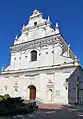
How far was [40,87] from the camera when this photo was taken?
95.8 feet

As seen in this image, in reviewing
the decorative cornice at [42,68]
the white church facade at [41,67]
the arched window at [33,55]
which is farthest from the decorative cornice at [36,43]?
the decorative cornice at [42,68]

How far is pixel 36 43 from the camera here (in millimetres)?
31672

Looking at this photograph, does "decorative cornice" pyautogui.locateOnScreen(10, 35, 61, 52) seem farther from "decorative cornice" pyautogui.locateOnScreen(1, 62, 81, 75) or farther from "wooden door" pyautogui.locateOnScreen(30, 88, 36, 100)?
"wooden door" pyautogui.locateOnScreen(30, 88, 36, 100)

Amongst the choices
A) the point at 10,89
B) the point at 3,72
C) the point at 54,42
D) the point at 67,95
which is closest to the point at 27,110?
the point at 67,95

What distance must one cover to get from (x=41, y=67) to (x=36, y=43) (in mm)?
4601

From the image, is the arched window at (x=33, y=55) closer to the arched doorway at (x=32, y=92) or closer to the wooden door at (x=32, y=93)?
the arched doorway at (x=32, y=92)

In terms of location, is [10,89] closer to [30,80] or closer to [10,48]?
[30,80]

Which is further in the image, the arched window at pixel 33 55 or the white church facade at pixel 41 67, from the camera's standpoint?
the arched window at pixel 33 55

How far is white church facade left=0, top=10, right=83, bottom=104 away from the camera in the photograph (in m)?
27.1

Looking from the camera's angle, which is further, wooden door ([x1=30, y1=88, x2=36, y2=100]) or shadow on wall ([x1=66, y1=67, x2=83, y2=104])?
wooden door ([x1=30, y1=88, x2=36, y2=100])

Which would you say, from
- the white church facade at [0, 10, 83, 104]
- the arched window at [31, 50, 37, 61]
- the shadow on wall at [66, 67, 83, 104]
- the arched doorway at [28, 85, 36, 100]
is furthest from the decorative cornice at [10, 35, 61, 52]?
the arched doorway at [28, 85, 36, 100]

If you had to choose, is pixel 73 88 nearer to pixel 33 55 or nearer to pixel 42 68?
pixel 42 68

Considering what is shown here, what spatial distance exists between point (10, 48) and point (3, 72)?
4859 millimetres

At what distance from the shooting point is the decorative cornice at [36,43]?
1184 inches
